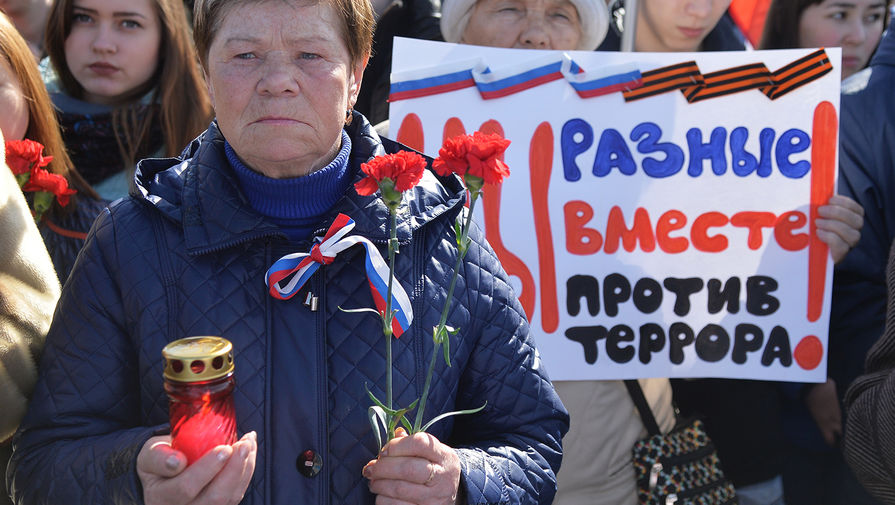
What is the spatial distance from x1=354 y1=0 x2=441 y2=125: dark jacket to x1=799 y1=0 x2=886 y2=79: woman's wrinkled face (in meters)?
1.36

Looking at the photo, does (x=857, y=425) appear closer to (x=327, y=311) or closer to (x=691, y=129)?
(x=691, y=129)

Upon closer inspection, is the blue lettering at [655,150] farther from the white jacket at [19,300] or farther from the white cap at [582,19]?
the white jacket at [19,300]

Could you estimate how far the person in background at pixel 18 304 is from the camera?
1524 millimetres

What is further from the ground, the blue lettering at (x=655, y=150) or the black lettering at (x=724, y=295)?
the blue lettering at (x=655, y=150)

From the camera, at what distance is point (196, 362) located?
44.1 inches

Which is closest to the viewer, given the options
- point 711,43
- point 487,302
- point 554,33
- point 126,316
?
point 126,316

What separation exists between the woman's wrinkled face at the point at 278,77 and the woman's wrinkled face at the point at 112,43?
137 cm

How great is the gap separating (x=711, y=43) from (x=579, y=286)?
49.0 inches

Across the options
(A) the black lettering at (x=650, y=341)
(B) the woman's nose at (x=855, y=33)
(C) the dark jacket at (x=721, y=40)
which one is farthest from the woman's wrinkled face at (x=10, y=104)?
(B) the woman's nose at (x=855, y=33)

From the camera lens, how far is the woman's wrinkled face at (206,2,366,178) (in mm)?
1469

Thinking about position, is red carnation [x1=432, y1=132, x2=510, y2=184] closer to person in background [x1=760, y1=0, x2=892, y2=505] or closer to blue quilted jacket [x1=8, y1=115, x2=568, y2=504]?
blue quilted jacket [x1=8, y1=115, x2=568, y2=504]

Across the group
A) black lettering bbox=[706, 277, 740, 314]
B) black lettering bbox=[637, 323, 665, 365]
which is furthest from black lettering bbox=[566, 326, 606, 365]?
black lettering bbox=[706, 277, 740, 314]

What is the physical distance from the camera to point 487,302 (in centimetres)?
160

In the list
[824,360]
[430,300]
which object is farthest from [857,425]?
[430,300]
